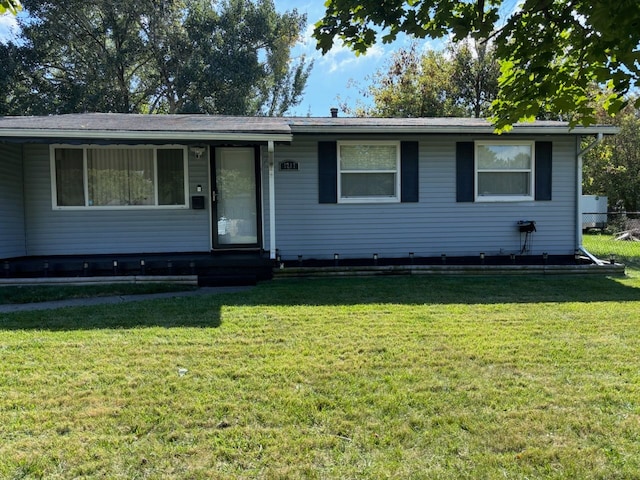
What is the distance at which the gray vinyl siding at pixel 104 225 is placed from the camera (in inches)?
315

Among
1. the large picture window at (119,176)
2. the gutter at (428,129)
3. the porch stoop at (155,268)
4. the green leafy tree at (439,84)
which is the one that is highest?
the green leafy tree at (439,84)

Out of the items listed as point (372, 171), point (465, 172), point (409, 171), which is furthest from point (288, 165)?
point (465, 172)

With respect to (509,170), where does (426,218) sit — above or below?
below

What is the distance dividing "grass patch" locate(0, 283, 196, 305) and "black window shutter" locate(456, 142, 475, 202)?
544cm

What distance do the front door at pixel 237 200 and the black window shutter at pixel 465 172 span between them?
12.9ft

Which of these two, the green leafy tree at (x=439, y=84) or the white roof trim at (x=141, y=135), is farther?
the green leafy tree at (x=439, y=84)

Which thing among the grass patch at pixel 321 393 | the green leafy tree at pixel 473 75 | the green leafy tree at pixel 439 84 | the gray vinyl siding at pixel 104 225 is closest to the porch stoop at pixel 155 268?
the gray vinyl siding at pixel 104 225

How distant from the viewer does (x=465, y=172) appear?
28.9 feet

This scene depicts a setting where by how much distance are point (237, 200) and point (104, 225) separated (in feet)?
8.00

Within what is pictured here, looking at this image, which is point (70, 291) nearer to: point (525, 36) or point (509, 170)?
point (525, 36)

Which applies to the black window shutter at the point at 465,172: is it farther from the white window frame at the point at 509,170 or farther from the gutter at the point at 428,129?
the gutter at the point at 428,129

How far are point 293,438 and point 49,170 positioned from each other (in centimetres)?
762

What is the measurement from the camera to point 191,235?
27.5 feet

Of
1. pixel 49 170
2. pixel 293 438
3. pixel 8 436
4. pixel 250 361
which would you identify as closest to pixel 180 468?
pixel 293 438
